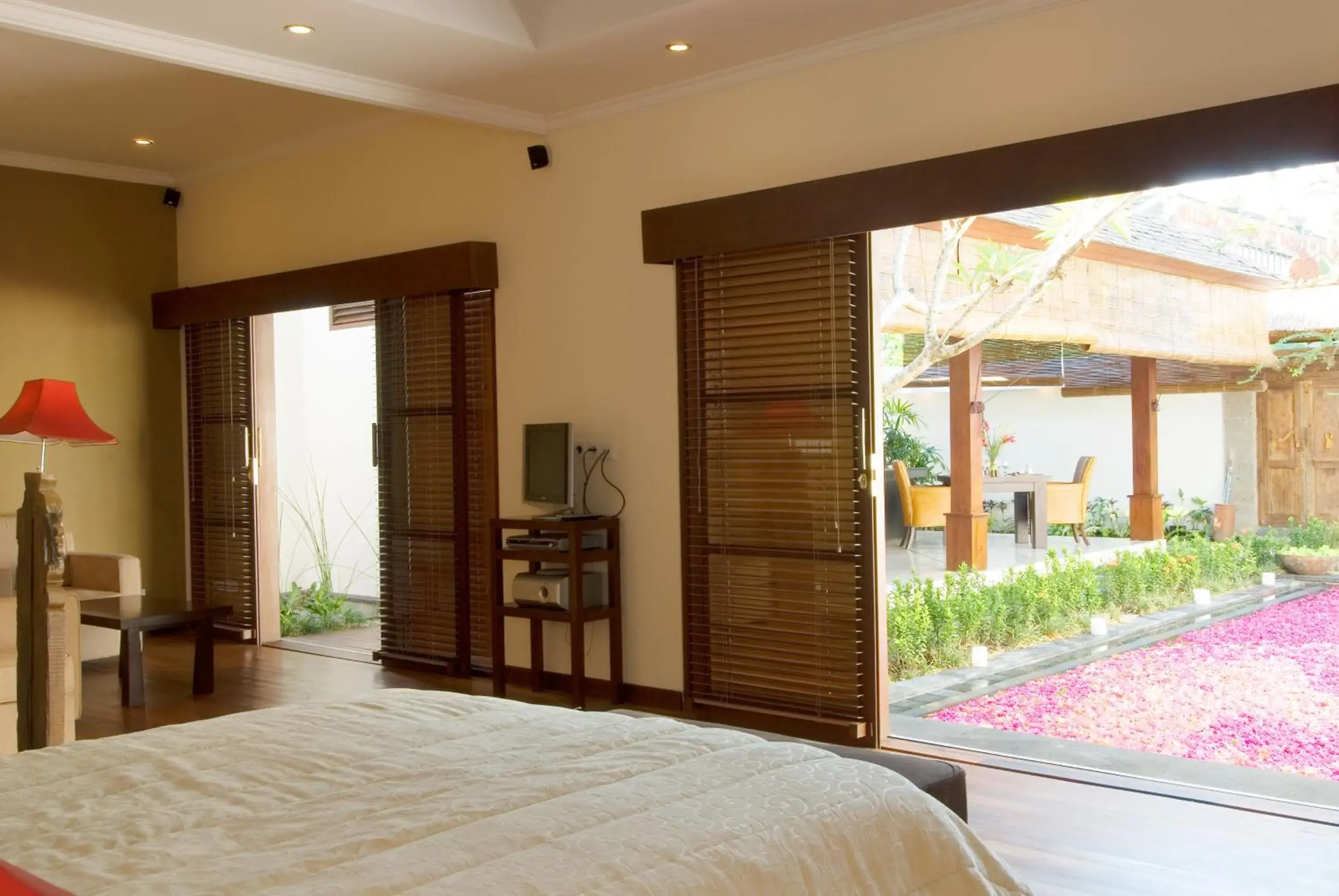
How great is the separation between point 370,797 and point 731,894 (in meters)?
0.66

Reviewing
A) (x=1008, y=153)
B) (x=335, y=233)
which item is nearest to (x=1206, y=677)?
(x=1008, y=153)

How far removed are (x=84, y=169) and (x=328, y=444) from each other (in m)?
2.66

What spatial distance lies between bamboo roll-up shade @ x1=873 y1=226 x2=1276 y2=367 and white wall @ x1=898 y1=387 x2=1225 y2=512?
678mm

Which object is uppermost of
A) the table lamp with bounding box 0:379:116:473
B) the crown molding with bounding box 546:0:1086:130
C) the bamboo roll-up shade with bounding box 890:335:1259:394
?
the crown molding with bounding box 546:0:1086:130

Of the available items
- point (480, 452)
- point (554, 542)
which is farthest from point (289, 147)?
point (554, 542)

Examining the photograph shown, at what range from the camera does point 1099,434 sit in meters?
9.91

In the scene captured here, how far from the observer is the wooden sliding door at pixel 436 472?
598cm

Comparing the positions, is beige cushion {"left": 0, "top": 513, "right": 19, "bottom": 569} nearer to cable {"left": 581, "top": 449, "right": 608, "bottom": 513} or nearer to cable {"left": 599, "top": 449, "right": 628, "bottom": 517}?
cable {"left": 581, "top": 449, "right": 608, "bottom": 513}

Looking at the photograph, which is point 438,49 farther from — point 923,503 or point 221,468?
point 923,503

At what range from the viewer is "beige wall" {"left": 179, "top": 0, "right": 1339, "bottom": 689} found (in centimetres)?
373

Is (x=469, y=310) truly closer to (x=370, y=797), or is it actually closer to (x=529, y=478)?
(x=529, y=478)

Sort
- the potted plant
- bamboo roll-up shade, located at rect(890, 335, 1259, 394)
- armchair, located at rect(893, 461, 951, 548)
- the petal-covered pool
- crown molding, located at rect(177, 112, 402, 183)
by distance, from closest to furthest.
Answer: the petal-covered pool
crown molding, located at rect(177, 112, 402, 183)
bamboo roll-up shade, located at rect(890, 335, 1259, 394)
armchair, located at rect(893, 461, 951, 548)
the potted plant

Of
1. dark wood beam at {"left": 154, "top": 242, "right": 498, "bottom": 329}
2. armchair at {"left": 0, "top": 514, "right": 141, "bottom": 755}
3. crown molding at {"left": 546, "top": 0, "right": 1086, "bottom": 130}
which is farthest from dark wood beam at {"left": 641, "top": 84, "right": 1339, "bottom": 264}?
armchair at {"left": 0, "top": 514, "right": 141, "bottom": 755}

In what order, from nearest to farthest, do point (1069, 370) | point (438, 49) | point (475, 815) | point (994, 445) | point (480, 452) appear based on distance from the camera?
point (475, 815) → point (438, 49) → point (480, 452) → point (1069, 370) → point (994, 445)
